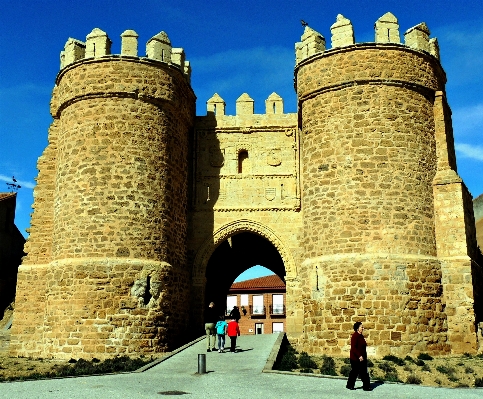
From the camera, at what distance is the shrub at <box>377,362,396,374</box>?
10.6m

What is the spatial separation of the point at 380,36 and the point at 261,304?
25.9 meters

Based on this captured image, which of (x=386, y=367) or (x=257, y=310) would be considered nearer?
(x=386, y=367)

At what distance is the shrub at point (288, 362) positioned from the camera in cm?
1079

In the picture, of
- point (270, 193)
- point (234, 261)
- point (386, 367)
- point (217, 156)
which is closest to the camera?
point (386, 367)

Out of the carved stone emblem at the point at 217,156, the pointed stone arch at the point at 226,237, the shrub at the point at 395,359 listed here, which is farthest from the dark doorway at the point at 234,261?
the shrub at the point at 395,359

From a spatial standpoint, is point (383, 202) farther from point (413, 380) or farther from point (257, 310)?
point (257, 310)

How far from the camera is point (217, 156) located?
16438mm

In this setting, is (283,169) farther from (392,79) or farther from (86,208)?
(86,208)

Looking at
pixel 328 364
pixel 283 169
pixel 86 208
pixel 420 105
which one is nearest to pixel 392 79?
pixel 420 105

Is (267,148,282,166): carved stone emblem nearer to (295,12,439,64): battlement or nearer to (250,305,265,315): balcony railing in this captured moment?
(295,12,439,64): battlement

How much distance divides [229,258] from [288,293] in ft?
16.6

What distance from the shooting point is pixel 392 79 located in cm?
1368

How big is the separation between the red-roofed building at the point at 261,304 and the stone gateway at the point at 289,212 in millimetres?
21872

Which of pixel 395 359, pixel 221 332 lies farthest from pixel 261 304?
pixel 395 359
